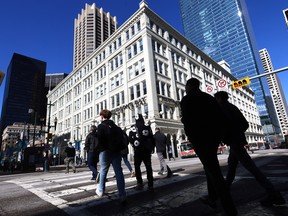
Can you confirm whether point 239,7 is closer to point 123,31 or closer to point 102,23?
point 102,23

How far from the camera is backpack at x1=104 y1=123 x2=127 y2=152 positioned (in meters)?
3.84

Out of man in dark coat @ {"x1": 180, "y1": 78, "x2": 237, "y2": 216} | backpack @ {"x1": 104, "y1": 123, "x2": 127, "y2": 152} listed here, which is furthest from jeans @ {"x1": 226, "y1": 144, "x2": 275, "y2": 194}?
backpack @ {"x1": 104, "y1": 123, "x2": 127, "y2": 152}

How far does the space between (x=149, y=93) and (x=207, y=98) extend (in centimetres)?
2670

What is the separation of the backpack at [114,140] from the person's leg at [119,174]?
176mm

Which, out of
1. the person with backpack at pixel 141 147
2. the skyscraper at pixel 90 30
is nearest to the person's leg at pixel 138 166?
the person with backpack at pixel 141 147

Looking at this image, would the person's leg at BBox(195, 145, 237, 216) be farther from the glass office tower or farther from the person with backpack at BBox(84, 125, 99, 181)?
the glass office tower

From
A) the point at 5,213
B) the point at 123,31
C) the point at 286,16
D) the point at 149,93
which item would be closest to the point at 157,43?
the point at 123,31

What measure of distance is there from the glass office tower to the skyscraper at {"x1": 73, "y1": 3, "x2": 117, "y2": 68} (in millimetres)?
65318

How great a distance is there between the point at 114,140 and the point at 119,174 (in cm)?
67

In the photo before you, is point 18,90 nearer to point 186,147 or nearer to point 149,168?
point 186,147

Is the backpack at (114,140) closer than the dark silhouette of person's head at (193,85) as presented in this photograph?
No

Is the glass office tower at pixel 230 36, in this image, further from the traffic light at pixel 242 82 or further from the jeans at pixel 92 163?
the jeans at pixel 92 163

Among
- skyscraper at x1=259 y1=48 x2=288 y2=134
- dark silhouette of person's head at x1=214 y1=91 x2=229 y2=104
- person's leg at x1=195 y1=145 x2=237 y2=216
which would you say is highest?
skyscraper at x1=259 y1=48 x2=288 y2=134

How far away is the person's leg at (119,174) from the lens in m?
3.54
